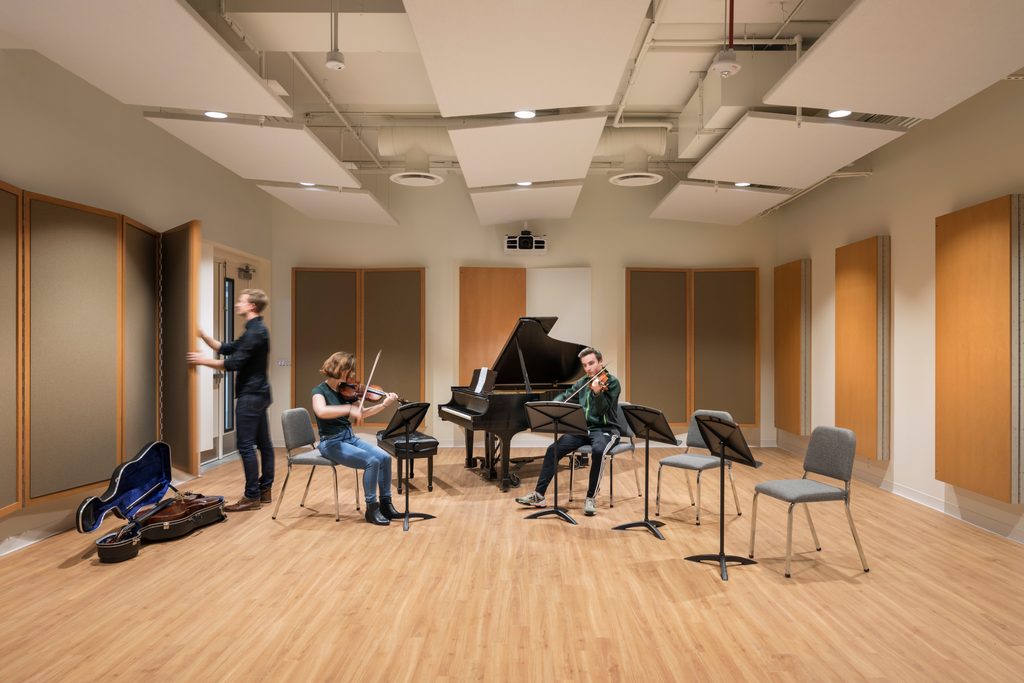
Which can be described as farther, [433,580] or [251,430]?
[251,430]

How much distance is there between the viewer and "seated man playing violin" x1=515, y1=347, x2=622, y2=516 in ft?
15.2

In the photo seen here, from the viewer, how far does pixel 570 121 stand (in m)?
4.22

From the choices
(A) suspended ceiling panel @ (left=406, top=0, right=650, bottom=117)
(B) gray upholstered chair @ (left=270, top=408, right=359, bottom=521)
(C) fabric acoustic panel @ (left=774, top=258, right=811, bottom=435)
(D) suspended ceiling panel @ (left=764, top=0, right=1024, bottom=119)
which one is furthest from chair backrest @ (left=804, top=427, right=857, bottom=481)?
(C) fabric acoustic panel @ (left=774, top=258, right=811, bottom=435)

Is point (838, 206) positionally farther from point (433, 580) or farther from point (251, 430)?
point (251, 430)

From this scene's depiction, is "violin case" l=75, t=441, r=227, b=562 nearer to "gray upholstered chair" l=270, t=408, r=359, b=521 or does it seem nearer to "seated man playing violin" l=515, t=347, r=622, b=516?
"gray upholstered chair" l=270, t=408, r=359, b=521

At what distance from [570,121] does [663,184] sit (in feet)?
12.8

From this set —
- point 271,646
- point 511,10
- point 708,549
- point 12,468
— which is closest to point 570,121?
point 511,10

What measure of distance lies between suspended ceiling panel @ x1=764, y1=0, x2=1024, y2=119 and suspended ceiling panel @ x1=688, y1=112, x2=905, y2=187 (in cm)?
34

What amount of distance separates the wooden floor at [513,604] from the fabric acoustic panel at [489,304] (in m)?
3.47

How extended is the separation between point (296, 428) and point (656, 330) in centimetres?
489

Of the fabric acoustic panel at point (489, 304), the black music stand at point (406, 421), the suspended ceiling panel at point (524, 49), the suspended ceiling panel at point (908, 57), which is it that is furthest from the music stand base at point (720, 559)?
the fabric acoustic panel at point (489, 304)

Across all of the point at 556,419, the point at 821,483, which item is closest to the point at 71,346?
the point at 556,419

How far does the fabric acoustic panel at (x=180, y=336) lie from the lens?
473cm

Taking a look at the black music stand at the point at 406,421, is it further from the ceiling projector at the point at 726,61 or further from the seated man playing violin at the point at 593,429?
the ceiling projector at the point at 726,61
